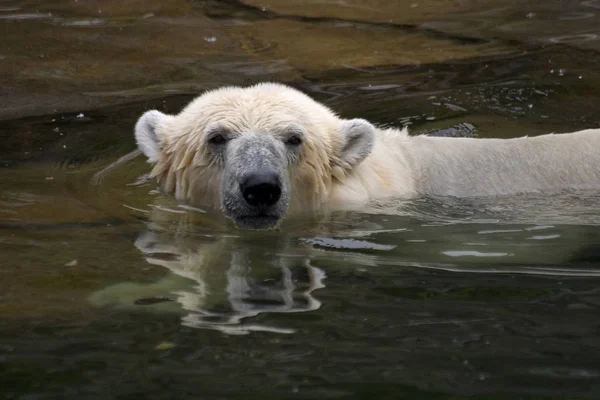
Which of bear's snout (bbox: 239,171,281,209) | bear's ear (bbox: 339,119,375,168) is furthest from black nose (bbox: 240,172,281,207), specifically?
bear's ear (bbox: 339,119,375,168)

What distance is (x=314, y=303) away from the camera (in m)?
2.93

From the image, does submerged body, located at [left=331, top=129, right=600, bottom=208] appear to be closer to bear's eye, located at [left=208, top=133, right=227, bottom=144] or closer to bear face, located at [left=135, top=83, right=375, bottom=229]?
bear face, located at [left=135, top=83, right=375, bottom=229]

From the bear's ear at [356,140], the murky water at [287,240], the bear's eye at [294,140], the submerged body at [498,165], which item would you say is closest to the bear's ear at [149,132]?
the murky water at [287,240]

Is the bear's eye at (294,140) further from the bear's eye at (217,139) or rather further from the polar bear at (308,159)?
the bear's eye at (217,139)

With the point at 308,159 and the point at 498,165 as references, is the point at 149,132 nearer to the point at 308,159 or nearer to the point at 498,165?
the point at 308,159

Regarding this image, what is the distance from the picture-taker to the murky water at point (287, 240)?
239 cm

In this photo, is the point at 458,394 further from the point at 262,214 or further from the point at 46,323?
the point at 262,214

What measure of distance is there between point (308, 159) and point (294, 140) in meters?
0.12

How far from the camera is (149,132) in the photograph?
176 inches

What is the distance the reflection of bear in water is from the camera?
287 centimetres

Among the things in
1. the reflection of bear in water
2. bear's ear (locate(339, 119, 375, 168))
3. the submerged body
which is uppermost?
bear's ear (locate(339, 119, 375, 168))

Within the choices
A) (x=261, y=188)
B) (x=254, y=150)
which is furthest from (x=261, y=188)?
(x=254, y=150)

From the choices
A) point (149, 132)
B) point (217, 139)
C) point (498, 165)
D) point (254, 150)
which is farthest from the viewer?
point (498, 165)

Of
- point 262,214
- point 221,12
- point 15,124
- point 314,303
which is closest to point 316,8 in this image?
point 221,12
